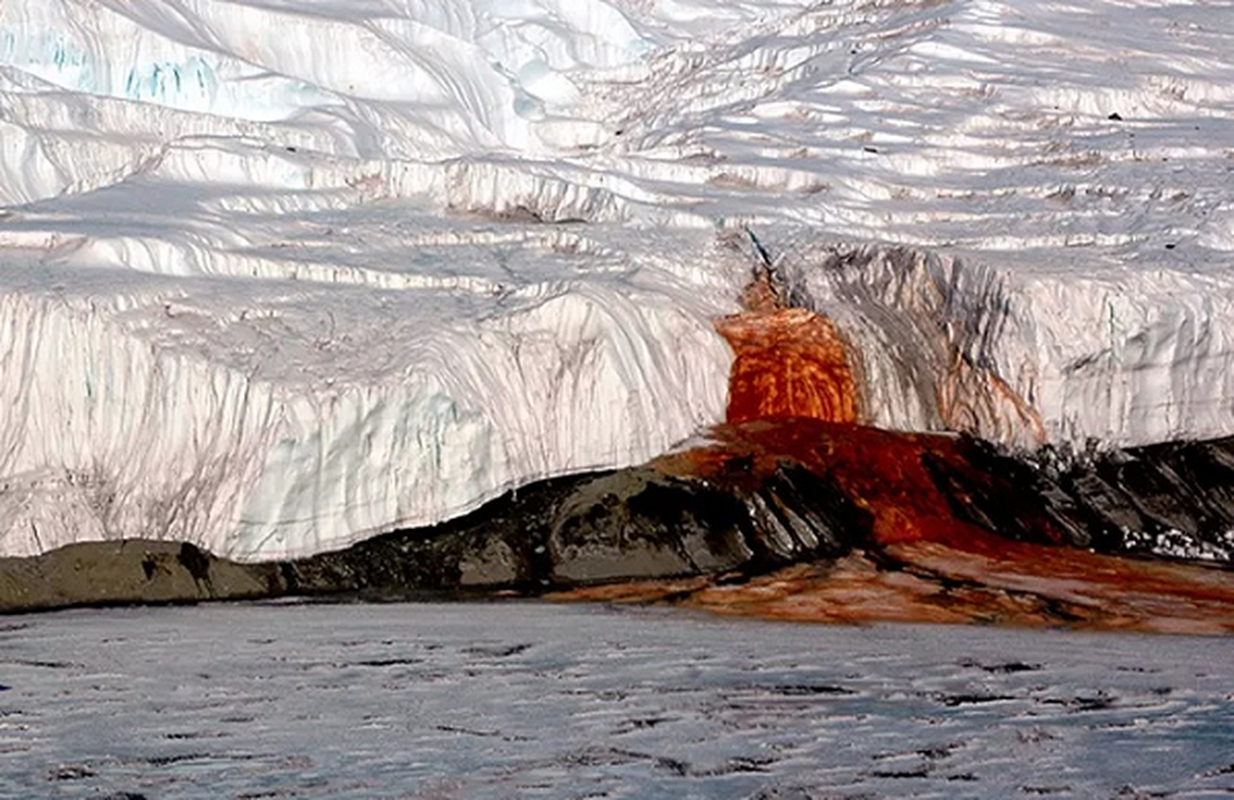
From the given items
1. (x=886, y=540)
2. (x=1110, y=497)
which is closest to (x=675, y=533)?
(x=886, y=540)

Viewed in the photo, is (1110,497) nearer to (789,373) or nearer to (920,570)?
(920,570)

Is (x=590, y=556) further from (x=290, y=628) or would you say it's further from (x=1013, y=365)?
(x=1013, y=365)

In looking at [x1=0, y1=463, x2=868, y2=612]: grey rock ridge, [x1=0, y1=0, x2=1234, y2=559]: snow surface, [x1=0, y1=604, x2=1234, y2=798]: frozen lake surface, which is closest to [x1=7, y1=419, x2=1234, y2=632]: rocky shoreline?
[x1=0, y1=463, x2=868, y2=612]: grey rock ridge

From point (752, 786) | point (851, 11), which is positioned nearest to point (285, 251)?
point (752, 786)

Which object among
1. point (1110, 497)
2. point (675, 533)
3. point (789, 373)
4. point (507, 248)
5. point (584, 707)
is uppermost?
point (507, 248)

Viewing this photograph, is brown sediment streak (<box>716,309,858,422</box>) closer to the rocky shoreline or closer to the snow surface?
the snow surface
